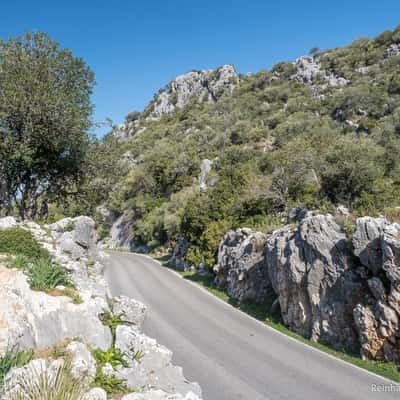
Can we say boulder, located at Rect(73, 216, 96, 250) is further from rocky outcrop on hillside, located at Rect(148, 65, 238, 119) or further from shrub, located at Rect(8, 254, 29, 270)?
rocky outcrop on hillside, located at Rect(148, 65, 238, 119)

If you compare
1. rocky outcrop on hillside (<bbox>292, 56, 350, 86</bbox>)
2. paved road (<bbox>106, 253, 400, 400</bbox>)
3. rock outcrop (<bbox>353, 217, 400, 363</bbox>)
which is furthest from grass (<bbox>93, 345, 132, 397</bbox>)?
rocky outcrop on hillside (<bbox>292, 56, 350, 86</bbox>)

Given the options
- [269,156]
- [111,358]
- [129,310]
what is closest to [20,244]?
[129,310]

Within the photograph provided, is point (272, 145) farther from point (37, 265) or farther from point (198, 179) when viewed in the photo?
point (37, 265)

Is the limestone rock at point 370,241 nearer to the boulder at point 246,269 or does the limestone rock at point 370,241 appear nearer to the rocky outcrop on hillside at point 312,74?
the boulder at point 246,269

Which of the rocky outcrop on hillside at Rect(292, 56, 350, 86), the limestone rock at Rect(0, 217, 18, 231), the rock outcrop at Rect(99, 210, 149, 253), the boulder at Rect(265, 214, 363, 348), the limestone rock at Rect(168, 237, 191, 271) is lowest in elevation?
the rock outcrop at Rect(99, 210, 149, 253)

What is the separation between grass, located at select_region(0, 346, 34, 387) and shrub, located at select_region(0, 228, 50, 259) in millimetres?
4012

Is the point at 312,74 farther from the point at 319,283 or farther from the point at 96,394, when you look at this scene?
the point at 96,394

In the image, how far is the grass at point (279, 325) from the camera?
879 centimetres

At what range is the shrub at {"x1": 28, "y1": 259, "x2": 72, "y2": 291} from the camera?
7023 mm

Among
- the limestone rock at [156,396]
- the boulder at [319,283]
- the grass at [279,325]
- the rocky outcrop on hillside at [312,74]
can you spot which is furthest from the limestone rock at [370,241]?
the rocky outcrop on hillside at [312,74]

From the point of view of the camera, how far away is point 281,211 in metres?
21.9

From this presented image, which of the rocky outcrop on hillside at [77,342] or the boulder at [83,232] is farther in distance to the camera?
the boulder at [83,232]

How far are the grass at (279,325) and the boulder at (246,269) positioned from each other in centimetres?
47

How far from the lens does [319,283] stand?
11.5m
